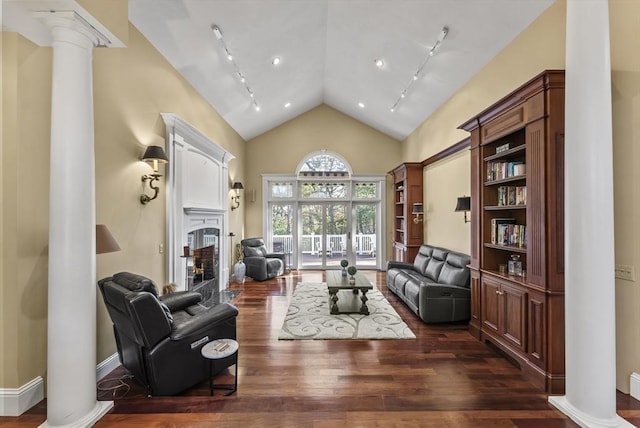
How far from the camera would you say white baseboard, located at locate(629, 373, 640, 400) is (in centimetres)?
229

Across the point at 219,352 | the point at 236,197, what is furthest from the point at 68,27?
the point at 236,197

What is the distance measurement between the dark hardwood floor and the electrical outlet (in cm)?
93

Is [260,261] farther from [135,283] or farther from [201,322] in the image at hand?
[135,283]

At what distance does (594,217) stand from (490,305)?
5.43 feet

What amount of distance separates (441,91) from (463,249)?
2707 millimetres

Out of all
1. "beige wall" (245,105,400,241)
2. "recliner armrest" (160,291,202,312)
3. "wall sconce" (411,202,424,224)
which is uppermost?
"beige wall" (245,105,400,241)

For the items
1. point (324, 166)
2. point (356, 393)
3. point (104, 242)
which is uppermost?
point (324, 166)

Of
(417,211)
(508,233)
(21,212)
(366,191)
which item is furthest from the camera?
(366,191)

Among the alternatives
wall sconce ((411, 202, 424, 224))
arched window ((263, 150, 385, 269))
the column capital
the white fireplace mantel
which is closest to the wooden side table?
the white fireplace mantel

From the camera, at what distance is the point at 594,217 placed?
2.06 meters

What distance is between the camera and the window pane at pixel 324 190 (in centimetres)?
837

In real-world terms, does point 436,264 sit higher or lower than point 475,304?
higher

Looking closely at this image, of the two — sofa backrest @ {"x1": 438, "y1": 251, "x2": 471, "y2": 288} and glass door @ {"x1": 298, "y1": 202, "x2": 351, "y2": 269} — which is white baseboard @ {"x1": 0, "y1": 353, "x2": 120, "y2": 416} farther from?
glass door @ {"x1": 298, "y1": 202, "x2": 351, "y2": 269}

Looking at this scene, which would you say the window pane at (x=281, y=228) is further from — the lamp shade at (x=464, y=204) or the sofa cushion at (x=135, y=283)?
the sofa cushion at (x=135, y=283)
